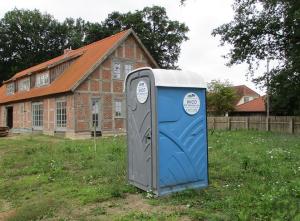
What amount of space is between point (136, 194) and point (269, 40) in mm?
21558

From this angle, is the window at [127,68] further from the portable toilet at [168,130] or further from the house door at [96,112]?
the portable toilet at [168,130]

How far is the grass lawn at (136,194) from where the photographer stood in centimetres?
576

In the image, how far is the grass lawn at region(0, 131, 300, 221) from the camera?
18.9ft

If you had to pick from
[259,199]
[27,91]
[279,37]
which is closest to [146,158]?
[259,199]

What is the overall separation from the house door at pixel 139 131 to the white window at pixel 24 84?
1101 inches

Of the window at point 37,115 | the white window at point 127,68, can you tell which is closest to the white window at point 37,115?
the window at point 37,115

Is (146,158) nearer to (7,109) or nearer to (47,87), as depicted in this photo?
(47,87)

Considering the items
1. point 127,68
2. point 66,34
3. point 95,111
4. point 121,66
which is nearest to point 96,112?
point 95,111

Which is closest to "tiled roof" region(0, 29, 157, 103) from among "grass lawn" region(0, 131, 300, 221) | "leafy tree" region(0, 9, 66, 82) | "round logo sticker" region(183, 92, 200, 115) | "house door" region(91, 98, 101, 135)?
"house door" region(91, 98, 101, 135)

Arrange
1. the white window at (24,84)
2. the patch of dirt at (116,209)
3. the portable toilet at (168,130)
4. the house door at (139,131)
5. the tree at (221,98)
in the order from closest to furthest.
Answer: the patch of dirt at (116,209) → the portable toilet at (168,130) → the house door at (139,131) → the white window at (24,84) → the tree at (221,98)

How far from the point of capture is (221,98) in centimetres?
5172

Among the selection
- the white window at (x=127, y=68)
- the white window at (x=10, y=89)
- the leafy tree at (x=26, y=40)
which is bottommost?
the white window at (x=10, y=89)

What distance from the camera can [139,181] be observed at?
24.5 feet

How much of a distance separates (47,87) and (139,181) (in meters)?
23.3
